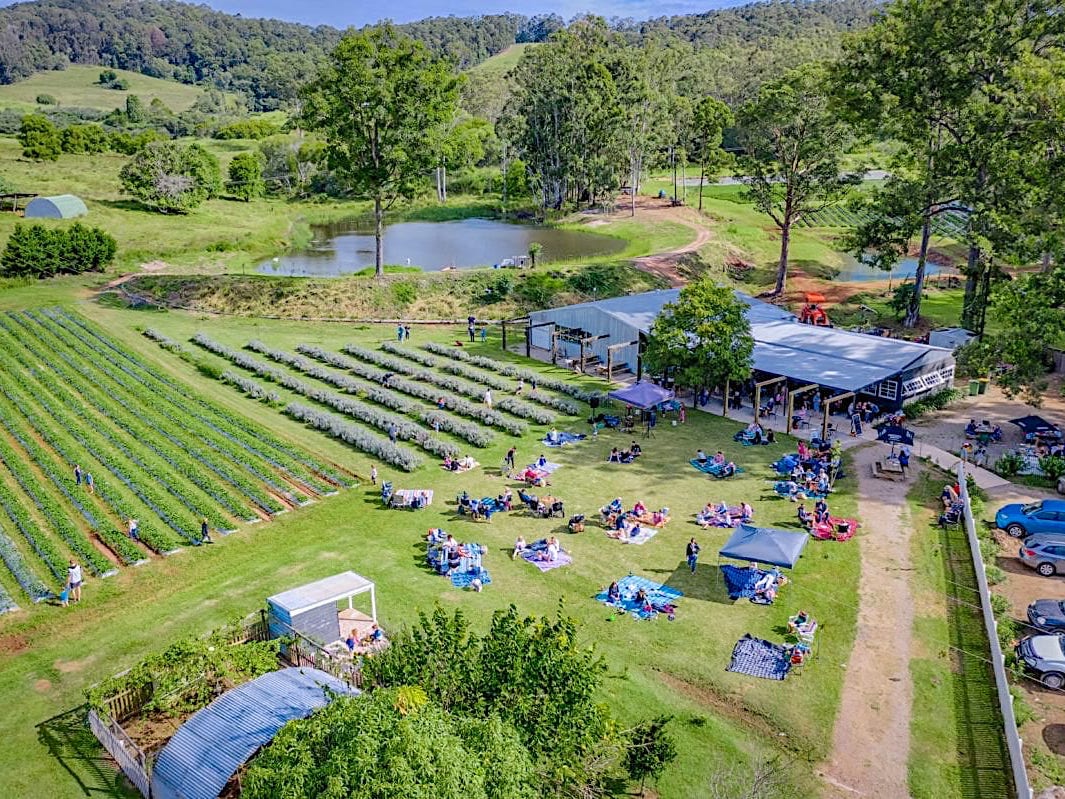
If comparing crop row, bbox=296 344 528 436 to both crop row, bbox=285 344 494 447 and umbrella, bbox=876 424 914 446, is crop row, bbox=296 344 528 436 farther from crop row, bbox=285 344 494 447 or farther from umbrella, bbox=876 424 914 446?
umbrella, bbox=876 424 914 446

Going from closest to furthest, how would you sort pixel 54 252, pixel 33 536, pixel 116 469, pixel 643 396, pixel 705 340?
pixel 33 536, pixel 116 469, pixel 643 396, pixel 705 340, pixel 54 252

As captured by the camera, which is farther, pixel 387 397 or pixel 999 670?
pixel 387 397

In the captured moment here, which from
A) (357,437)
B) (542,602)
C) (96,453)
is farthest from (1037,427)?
(96,453)

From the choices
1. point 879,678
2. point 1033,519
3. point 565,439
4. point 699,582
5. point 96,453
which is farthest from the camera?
point 565,439

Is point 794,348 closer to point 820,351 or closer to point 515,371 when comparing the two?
point 820,351

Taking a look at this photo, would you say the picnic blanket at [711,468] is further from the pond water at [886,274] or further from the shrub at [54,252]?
the shrub at [54,252]

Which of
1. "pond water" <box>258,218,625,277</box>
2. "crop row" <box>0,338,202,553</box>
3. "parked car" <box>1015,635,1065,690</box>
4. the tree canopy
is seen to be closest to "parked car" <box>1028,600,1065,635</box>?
"parked car" <box>1015,635,1065,690</box>

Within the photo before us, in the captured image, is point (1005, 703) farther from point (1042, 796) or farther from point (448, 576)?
point (448, 576)
